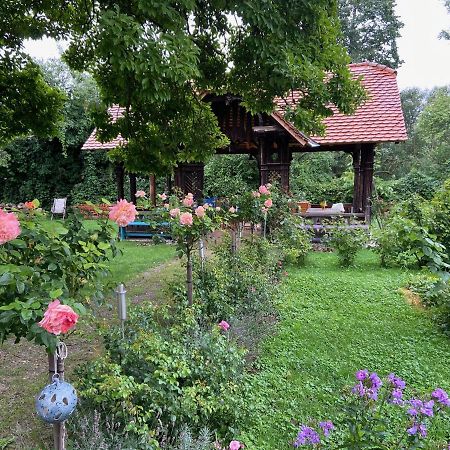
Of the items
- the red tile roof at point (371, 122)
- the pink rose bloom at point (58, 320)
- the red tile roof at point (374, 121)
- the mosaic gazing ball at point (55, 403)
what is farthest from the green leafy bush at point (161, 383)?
the red tile roof at point (374, 121)

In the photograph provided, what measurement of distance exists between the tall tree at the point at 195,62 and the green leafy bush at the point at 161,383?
2.16 meters

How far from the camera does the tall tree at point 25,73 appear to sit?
18.1 feet

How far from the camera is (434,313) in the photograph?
16.7 feet

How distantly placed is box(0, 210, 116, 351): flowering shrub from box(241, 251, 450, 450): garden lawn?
5.67 feet

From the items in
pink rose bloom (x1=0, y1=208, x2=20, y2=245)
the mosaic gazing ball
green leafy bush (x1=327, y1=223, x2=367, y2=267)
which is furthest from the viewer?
green leafy bush (x1=327, y1=223, x2=367, y2=267)

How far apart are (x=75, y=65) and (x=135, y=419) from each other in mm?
5097

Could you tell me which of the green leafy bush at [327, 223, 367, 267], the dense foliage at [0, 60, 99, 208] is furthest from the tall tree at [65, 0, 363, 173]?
the dense foliage at [0, 60, 99, 208]

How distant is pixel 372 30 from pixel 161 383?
30002 millimetres

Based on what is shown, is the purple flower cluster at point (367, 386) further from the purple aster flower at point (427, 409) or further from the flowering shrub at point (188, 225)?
the flowering shrub at point (188, 225)

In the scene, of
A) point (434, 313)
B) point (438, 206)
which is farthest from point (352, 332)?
point (438, 206)

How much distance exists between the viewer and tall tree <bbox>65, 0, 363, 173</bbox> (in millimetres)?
3381

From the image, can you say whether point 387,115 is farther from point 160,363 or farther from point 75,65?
point 160,363

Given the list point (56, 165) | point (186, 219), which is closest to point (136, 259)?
point (186, 219)

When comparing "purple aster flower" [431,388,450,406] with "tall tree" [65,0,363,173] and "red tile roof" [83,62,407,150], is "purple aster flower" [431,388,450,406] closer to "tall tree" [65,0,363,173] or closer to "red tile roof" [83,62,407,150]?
"tall tree" [65,0,363,173]
